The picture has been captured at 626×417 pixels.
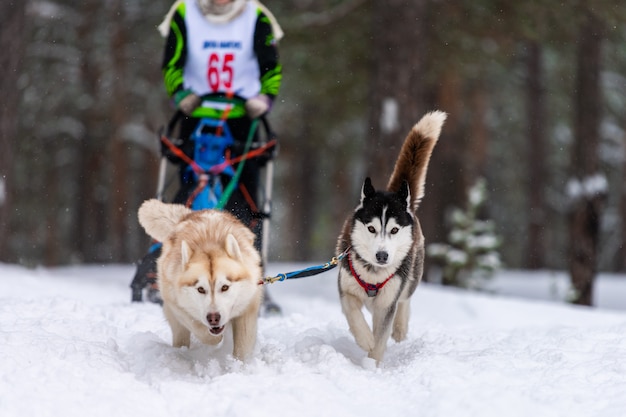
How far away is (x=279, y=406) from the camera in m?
3.16

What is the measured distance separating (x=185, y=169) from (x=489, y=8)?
6.64 metres

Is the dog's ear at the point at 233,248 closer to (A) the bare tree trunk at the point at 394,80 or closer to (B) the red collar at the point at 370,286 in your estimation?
(B) the red collar at the point at 370,286

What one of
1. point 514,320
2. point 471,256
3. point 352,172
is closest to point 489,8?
point 471,256

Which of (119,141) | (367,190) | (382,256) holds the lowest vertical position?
(382,256)

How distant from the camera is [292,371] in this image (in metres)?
3.76

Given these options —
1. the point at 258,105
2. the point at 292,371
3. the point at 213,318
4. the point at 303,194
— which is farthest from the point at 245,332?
the point at 303,194

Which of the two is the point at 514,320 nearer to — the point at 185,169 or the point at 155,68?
the point at 185,169

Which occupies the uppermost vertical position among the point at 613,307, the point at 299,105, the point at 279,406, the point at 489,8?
the point at 489,8

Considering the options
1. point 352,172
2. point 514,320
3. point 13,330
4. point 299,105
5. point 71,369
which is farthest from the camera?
point 352,172

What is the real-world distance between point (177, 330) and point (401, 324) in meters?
1.67

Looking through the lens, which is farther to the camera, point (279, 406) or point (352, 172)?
point (352, 172)

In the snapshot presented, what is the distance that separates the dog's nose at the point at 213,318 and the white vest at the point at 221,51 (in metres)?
2.87

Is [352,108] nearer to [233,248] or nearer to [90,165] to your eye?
[90,165]

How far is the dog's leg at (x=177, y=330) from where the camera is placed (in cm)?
410
